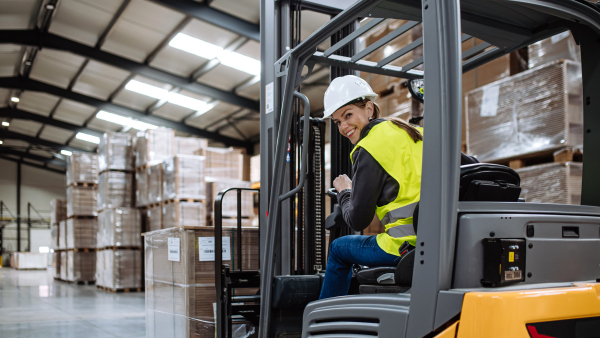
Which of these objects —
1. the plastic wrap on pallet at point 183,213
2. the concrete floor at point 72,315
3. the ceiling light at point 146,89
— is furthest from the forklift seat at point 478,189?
the ceiling light at point 146,89

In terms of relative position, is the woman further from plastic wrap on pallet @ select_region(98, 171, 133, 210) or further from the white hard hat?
plastic wrap on pallet @ select_region(98, 171, 133, 210)

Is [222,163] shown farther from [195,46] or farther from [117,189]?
[195,46]

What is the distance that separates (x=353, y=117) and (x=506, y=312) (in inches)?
42.8

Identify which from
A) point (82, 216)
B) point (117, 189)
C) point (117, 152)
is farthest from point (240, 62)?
point (82, 216)

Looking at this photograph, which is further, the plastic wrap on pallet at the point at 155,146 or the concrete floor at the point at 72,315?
the plastic wrap on pallet at the point at 155,146

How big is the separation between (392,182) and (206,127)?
15.5 metres

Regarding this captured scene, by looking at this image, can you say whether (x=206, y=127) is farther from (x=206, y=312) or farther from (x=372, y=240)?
(x=372, y=240)

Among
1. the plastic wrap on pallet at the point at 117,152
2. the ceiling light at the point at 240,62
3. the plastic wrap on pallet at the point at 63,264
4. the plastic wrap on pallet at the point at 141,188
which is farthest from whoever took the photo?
the plastic wrap on pallet at the point at 63,264

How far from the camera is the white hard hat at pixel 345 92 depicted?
7.29 ft

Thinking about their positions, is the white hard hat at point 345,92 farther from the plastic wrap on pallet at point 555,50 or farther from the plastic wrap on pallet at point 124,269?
the plastic wrap on pallet at point 124,269

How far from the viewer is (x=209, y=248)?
146 inches

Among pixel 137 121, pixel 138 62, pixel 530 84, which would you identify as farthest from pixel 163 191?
pixel 137 121

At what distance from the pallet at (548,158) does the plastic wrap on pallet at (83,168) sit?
9.10 metres

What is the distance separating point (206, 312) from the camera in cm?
387
